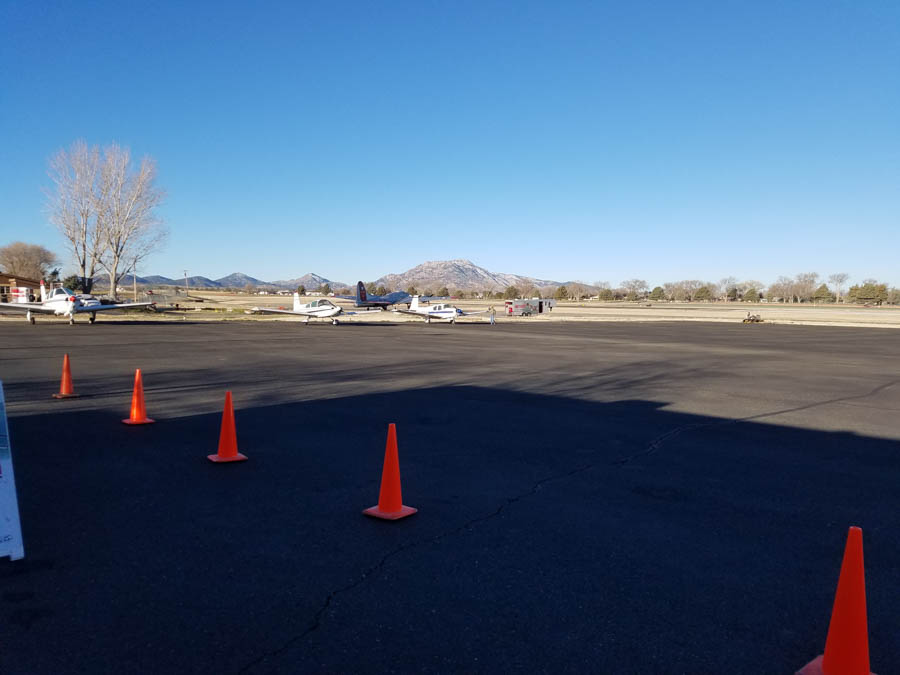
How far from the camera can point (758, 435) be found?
29.6 ft

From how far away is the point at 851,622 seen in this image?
2.80 m

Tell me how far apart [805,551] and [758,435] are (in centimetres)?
480

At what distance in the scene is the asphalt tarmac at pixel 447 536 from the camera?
3.25 m

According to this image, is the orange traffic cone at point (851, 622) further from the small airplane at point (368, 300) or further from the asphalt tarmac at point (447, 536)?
the small airplane at point (368, 300)

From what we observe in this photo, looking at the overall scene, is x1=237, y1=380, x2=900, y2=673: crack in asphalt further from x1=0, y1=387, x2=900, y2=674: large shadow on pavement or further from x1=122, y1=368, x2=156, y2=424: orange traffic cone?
x1=122, y1=368, x2=156, y2=424: orange traffic cone

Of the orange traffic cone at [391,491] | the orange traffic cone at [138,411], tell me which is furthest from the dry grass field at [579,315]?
the orange traffic cone at [391,491]

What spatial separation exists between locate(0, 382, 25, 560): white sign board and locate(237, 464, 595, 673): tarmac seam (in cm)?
223

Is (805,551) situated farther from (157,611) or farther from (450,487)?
(157,611)

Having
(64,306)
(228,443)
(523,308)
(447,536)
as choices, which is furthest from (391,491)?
(523,308)

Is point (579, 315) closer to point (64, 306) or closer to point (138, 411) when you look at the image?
point (64, 306)

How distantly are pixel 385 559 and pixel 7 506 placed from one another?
2600mm

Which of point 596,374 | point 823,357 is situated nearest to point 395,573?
point 596,374

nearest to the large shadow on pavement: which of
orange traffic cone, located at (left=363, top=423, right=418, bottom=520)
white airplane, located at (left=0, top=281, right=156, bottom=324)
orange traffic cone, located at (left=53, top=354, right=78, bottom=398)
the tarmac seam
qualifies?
the tarmac seam

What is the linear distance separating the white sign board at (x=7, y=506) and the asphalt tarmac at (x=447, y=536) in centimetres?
21
